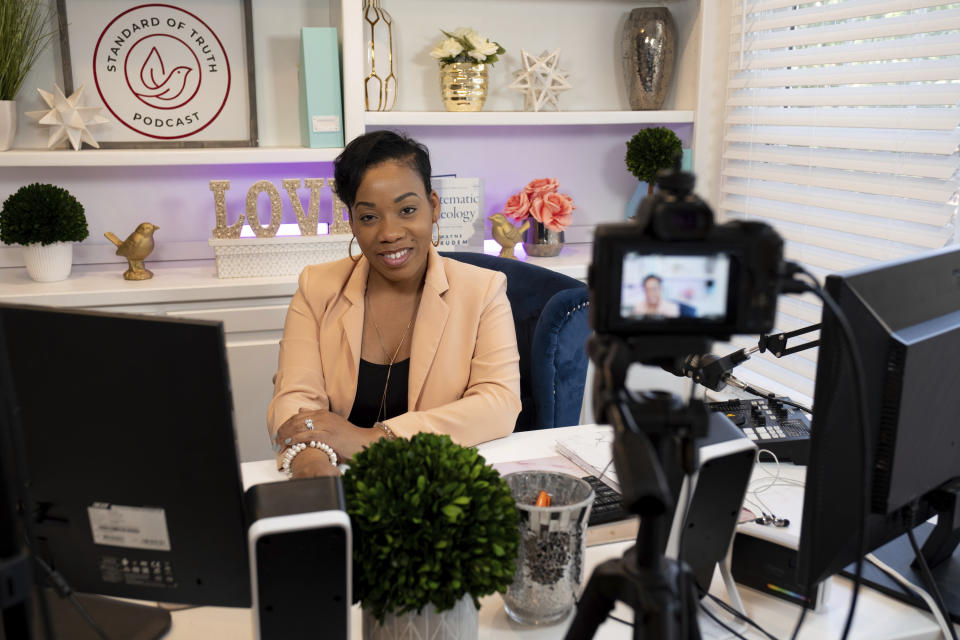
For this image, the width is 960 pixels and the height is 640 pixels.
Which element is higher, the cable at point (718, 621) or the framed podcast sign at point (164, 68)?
the framed podcast sign at point (164, 68)

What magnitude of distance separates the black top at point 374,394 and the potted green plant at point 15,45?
4.74 feet

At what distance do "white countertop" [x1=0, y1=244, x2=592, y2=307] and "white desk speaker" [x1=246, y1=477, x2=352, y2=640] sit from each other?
161 cm

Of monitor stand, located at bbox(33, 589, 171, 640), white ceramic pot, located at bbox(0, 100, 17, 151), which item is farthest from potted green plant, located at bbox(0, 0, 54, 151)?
monitor stand, located at bbox(33, 589, 171, 640)

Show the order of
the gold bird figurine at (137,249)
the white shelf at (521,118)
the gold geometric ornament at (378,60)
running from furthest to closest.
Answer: the gold geometric ornament at (378,60) < the white shelf at (521,118) < the gold bird figurine at (137,249)

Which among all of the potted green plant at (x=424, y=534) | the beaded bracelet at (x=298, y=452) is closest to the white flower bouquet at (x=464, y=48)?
the beaded bracelet at (x=298, y=452)

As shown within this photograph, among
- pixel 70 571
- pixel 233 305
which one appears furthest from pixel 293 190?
pixel 70 571

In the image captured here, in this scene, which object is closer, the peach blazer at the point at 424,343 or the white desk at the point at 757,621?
the white desk at the point at 757,621

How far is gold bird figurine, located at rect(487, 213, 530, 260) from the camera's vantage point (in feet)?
8.98

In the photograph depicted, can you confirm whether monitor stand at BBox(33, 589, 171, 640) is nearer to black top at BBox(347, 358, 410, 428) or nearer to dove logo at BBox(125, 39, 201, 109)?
black top at BBox(347, 358, 410, 428)

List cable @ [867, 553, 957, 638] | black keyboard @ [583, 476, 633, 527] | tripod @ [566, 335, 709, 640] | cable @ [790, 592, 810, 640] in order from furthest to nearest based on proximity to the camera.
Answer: black keyboard @ [583, 476, 633, 527] → cable @ [867, 553, 957, 638] → cable @ [790, 592, 810, 640] → tripod @ [566, 335, 709, 640]

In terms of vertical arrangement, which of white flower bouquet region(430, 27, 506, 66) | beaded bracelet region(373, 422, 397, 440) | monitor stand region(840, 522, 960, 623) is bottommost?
monitor stand region(840, 522, 960, 623)

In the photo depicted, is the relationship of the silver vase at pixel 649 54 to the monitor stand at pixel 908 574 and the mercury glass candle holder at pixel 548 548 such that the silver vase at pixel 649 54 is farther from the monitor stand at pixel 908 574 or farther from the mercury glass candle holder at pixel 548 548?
the mercury glass candle holder at pixel 548 548

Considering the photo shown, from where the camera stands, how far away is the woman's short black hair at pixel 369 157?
177cm

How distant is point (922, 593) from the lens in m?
1.02
